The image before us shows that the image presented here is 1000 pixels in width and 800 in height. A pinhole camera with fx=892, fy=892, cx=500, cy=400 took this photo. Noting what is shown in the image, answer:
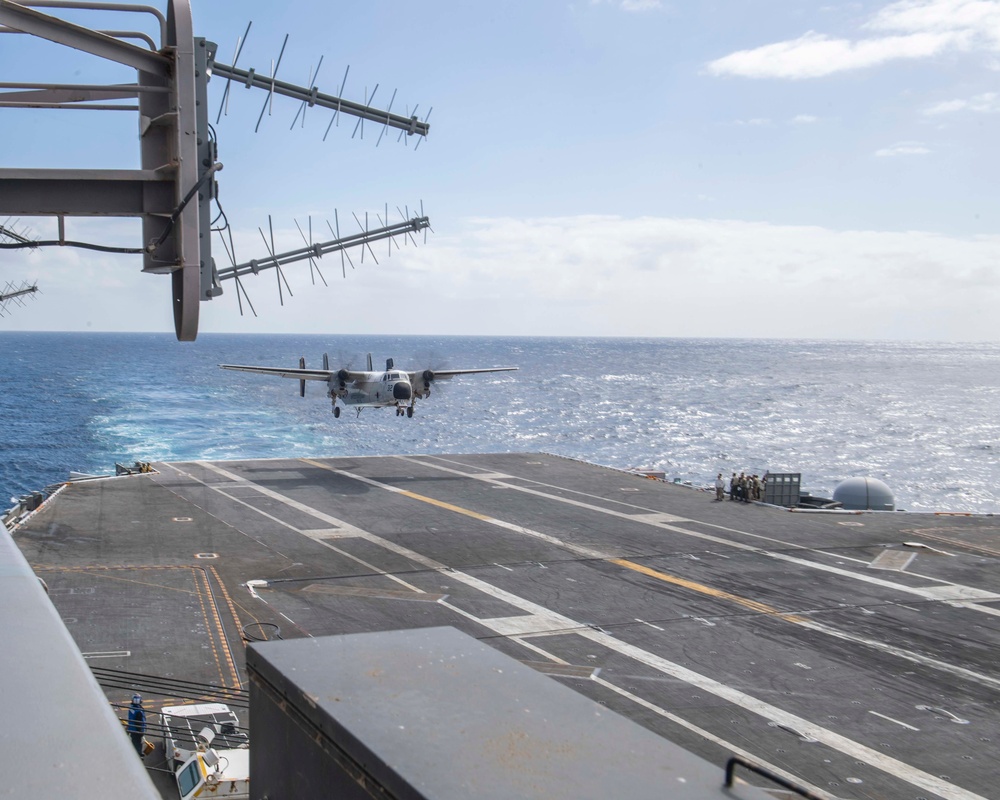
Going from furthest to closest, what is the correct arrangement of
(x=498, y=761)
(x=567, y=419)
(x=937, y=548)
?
(x=567, y=419), (x=937, y=548), (x=498, y=761)

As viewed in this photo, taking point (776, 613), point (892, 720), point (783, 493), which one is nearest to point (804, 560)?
point (776, 613)

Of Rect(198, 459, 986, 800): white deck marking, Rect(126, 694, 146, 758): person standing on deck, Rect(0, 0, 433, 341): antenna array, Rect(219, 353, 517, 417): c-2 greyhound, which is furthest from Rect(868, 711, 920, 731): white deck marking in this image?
Rect(219, 353, 517, 417): c-2 greyhound

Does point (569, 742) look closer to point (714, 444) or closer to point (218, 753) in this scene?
point (218, 753)

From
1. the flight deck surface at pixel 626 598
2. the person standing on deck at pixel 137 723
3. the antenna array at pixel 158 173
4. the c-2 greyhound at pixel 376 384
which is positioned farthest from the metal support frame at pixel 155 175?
the c-2 greyhound at pixel 376 384

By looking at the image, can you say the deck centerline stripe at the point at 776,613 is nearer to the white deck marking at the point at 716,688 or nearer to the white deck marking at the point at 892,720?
the white deck marking at the point at 892,720

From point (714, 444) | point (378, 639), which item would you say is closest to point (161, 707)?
point (378, 639)

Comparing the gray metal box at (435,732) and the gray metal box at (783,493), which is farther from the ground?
the gray metal box at (435,732)

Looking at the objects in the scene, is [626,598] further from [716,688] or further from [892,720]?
[892,720]
